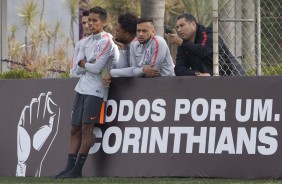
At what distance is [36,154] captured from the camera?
1243 centimetres

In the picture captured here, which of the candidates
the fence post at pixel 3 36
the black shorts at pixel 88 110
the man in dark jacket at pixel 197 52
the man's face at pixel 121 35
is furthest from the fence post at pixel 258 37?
the fence post at pixel 3 36

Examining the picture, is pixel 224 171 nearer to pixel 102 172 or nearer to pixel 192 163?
pixel 192 163

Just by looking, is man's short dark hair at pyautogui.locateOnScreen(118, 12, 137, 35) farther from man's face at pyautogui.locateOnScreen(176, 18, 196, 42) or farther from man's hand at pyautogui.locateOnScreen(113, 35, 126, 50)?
man's face at pyautogui.locateOnScreen(176, 18, 196, 42)

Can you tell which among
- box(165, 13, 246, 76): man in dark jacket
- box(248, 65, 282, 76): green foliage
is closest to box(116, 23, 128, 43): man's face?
box(165, 13, 246, 76): man in dark jacket

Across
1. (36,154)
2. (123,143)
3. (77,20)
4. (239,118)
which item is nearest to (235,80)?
(239,118)

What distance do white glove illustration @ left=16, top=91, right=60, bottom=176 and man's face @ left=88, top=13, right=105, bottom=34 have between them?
1.11 metres

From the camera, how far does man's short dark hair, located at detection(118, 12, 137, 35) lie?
12.0 meters

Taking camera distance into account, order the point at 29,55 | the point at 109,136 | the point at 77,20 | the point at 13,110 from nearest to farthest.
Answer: the point at 109,136
the point at 13,110
the point at 29,55
the point at 77,20

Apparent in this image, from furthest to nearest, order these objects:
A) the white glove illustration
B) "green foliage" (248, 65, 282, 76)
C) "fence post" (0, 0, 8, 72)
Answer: "fence post" (0, 0, 8, 72) → the white glove illustration → "green foliage" (248, 65, 282, 76)

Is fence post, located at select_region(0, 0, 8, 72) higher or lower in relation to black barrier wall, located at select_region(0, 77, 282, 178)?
higher

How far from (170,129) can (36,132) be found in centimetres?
192

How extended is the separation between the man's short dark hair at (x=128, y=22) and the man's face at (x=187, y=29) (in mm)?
582

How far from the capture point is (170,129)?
11352 millimetres

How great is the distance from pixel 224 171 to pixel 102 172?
1.50m
